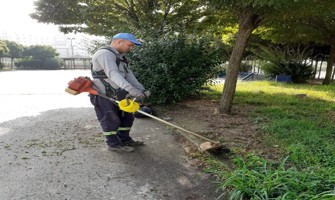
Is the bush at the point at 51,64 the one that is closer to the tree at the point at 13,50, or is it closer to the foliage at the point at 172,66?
the tree at the point at 13,50

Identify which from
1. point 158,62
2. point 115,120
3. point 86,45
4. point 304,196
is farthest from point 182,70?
point 304,196

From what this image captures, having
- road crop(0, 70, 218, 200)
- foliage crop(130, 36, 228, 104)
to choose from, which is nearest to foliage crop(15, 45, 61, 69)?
foliage crop(130, 36, 228, 104)

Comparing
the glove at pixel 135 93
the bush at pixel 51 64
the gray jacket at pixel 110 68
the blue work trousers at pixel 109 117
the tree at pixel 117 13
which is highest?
the tree at pixel 117 13

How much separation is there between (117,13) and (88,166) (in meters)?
8.43

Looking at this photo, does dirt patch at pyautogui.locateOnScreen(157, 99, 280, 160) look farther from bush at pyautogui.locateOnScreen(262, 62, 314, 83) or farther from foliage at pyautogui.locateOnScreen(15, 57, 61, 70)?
foliage at pyautogui.locateOnScreen(15, 57, 61, 70)

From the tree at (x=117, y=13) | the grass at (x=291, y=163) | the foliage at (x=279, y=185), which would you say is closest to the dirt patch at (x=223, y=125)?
the grass at (x=291, y=163)

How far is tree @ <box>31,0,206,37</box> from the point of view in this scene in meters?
10.1

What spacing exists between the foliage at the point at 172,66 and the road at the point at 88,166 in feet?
5.11

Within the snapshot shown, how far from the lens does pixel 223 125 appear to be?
17.2 ft

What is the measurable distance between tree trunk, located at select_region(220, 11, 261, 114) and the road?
1.64 m

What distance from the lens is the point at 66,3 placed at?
9.95 m

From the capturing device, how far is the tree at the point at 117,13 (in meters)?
10.1

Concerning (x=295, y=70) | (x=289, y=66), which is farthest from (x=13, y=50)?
(x=295, y=70)

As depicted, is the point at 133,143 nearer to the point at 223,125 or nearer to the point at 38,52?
the point at 223,125
